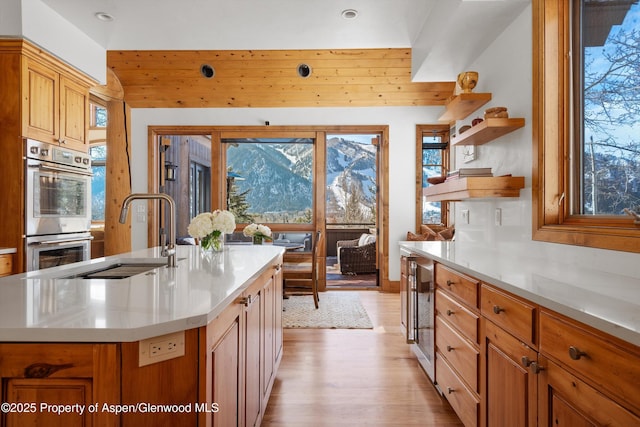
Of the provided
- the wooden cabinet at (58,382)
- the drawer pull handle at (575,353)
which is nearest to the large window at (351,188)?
the drawer pull handle at (575,353)

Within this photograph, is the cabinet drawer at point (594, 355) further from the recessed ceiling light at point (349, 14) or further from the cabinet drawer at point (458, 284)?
the recessed ceiling light at point (349, 14)

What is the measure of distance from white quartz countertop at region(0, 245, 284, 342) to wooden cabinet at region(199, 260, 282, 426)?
0.08 m

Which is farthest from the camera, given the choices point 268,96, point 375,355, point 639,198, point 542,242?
point 268,96

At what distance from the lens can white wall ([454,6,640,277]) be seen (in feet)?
6.28

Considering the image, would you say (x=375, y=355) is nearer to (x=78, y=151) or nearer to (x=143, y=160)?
(x=78, y=151)

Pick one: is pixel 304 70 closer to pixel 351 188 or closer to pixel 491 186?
pixel 491 186

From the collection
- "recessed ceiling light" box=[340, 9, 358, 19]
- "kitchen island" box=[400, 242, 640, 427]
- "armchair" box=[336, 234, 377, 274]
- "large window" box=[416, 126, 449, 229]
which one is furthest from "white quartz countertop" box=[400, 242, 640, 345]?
"armchair" box=[336, 234, 377, 274]

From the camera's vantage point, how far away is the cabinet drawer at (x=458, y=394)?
5.30 feet

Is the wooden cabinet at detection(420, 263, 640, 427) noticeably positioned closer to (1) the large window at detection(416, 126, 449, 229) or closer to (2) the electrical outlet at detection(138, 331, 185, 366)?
(2) the electrical outlet at detection(138, 331, 185, 366)

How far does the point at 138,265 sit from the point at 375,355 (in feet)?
6.27

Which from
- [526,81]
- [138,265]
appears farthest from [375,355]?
[526,81]

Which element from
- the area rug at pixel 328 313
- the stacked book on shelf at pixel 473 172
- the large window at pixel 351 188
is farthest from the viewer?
the large window at pixel 351 188

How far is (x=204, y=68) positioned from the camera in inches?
180

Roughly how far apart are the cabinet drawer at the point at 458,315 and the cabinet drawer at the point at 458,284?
5 cm
